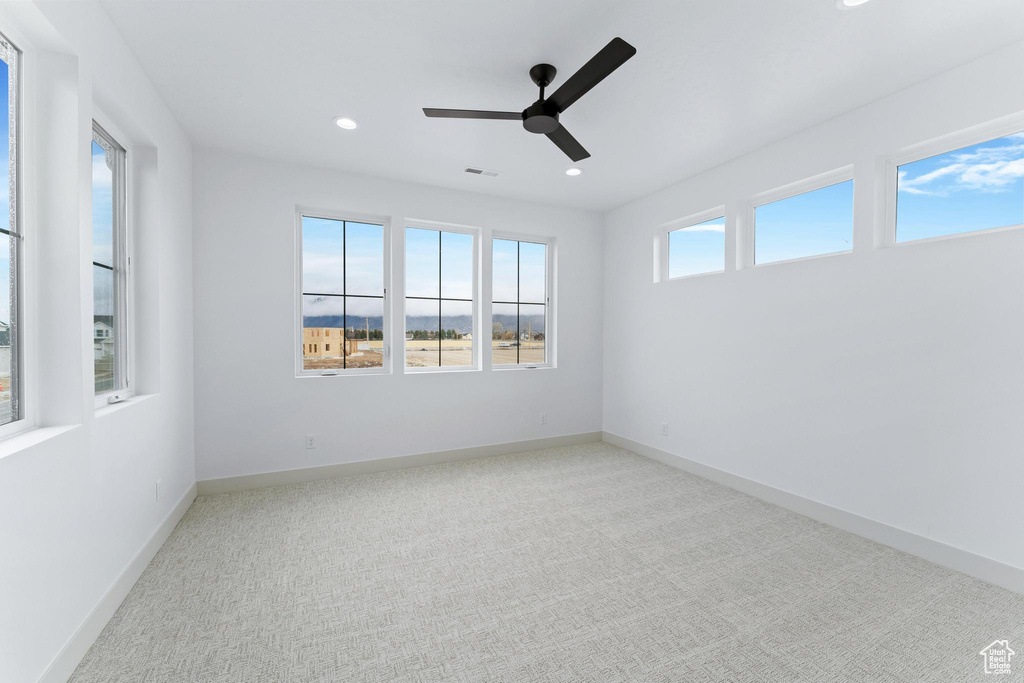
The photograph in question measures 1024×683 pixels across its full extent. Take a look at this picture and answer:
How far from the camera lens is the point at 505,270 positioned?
4754mm

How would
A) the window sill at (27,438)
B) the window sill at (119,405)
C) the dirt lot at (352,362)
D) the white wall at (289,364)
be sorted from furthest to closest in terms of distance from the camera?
the dirt lot at (352,362), the white wall at (289,364), the window sill at (119,405), the window sill at (27,438)

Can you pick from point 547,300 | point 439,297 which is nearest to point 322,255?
point 439,297

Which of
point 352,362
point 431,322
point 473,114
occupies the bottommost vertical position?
point 352,362

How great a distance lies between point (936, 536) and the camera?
246 cm

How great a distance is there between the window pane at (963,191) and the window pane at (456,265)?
134 inches

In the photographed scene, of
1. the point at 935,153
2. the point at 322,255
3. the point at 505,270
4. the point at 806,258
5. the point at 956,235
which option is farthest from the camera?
the point at 505,270

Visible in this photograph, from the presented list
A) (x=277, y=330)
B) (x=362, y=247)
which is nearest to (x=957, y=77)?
(x=362, y=247)

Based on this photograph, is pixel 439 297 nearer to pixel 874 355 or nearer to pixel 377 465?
pixel 377 465

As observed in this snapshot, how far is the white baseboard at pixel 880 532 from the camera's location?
222 centimetres

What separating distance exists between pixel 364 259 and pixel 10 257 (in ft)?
8.49

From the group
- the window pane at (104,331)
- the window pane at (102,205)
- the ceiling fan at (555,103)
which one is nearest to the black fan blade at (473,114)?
the ceiling fan at (555,103)

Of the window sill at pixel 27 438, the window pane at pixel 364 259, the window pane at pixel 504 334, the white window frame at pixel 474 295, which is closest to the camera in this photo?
the window sill at pixel 27 438

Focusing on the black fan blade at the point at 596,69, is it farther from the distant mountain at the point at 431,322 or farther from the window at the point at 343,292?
the distant mountain at the point at 431,322

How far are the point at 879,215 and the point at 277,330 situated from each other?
4457mm
